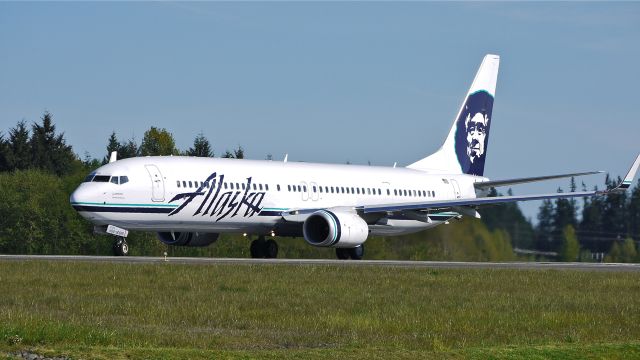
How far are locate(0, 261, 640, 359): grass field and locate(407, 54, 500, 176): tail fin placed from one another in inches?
854

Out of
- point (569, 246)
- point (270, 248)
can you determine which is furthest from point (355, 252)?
point (569, 246)

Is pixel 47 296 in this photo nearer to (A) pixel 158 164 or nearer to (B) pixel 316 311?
(B) pixel 316 311

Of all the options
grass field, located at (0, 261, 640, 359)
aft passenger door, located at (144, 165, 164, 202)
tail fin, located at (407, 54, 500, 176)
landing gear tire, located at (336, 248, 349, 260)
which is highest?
tail fin, located at (407, 54, 500, 176)

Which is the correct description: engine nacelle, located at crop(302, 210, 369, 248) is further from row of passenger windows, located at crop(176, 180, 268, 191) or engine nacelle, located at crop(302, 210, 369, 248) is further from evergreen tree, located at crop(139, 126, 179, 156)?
evergreen tree, located at crop(139, 126, 179, 156)

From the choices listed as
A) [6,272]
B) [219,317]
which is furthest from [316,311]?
[6,272]

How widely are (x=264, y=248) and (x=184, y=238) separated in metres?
3.30

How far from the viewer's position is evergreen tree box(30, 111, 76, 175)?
104m

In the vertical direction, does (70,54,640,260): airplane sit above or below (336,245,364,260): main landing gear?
above

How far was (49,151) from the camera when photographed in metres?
106

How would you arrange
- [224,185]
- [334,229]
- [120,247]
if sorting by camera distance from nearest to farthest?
[120,247] < [224,185] < [334,229]

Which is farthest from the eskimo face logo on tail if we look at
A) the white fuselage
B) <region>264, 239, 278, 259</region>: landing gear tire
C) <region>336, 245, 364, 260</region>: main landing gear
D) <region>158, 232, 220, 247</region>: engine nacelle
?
<region>158, 232, 220, 247</region>: engine nacelle

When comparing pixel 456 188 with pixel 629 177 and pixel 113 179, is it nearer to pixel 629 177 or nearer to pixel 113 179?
pixel 629 177

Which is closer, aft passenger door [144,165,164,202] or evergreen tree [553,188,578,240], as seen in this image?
aft passenger door [144,165,164,202]

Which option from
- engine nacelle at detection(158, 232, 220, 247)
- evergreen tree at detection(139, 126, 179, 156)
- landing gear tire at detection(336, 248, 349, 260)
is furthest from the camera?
evergreen tree at detection(139, 126, 179, 156)
